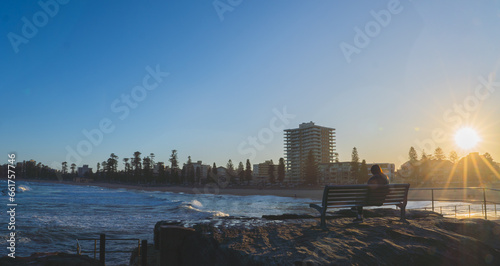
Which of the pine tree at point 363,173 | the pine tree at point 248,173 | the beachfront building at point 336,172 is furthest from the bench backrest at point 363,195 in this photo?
the pine tree at point 248,173

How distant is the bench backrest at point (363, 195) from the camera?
5141mm

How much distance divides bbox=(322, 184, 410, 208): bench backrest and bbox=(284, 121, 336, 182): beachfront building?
5265 inches

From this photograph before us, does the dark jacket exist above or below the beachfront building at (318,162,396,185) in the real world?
above

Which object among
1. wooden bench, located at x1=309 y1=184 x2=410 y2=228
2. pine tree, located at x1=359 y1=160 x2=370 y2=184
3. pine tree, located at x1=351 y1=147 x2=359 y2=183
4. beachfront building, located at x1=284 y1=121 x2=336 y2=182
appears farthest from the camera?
beachfront building, located at x1=284 y1=121 x2=336 y2=182

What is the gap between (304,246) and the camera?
348 cm

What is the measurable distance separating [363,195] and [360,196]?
0.28 ft

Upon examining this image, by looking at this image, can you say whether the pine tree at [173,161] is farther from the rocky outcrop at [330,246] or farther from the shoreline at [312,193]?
the rocky outcrop at [330,246]

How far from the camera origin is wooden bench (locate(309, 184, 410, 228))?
201 inches

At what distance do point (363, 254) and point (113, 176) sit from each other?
170473 millimetres

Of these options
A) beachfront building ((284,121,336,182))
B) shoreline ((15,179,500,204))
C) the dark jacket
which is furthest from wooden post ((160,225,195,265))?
beachfront building ((284,121,336,182))

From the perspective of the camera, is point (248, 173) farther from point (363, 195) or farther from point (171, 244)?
point (171, 244)

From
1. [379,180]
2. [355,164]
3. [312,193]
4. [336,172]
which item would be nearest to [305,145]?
[336,172]

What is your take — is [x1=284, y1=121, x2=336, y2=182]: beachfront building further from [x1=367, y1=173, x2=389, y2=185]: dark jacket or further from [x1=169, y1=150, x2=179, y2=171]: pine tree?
[x1=367, y1=173, x2=389, y2=185]: dark jacket

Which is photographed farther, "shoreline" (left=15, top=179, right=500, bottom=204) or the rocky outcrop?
"shoreline" (left=15, top=179, right=500, bottom=204)
